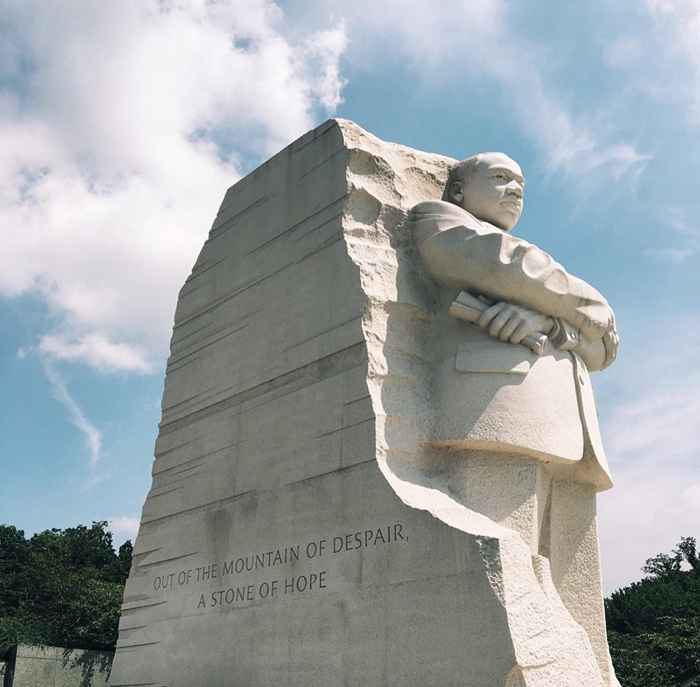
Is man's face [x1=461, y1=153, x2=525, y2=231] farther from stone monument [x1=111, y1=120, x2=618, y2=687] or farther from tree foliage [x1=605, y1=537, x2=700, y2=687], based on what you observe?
tree foliage [x1=605, y1=537, x2=700, y2=687]

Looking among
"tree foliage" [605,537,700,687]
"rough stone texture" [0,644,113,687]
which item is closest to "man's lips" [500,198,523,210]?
"rough stone texture" [0,644,113,687]

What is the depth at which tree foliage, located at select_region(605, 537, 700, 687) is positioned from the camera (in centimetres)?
1961

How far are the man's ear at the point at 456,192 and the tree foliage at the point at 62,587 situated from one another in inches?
794

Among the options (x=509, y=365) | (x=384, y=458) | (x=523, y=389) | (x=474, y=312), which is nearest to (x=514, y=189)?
(x=474, y=312)

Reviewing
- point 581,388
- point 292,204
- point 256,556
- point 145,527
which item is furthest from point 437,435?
point 145,527

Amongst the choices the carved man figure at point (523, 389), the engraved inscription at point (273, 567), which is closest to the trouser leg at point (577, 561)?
the carved man figure at point (523, 389)

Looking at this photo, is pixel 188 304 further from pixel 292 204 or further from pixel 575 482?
pixel 575 482

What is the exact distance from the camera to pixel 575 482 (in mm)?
6172

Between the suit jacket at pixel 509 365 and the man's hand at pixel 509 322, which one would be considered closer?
the suit jacket at pixel 509 365

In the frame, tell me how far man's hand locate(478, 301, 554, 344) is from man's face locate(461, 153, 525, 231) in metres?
0.99

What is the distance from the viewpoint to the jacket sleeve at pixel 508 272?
5828 mm

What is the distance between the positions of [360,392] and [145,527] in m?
2.67

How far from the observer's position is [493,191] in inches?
258

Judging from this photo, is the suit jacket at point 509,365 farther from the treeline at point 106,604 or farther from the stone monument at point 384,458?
the treeline at point 106,604
